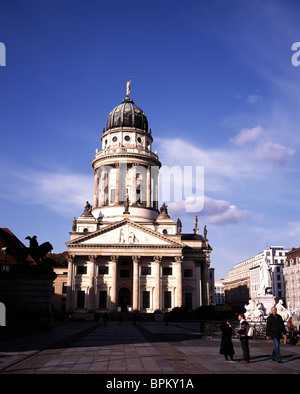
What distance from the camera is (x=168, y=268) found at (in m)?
74.5

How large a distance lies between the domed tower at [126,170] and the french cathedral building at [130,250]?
0.67ft

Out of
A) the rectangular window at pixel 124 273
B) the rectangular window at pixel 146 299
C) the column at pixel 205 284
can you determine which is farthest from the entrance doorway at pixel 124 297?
the column at pixel 205 284

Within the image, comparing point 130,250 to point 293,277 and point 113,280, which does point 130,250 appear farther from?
point 293,277

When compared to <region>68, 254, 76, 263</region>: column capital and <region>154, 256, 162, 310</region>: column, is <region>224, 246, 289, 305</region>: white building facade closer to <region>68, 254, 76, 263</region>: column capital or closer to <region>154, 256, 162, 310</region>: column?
<region>154, 256, 162, 310</region>: column

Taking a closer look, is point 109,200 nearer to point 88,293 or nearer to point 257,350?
point 88,293

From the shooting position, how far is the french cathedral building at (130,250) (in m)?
71.6

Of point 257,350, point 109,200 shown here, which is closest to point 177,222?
point 109,200

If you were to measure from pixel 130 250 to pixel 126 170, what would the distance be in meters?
20.6

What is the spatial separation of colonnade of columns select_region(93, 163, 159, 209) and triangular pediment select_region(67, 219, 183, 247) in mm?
11100

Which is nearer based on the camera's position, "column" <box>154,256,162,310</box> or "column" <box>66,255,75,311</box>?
"column" <box>66,255,75,311</box>

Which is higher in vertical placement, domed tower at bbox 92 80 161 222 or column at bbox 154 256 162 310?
domed tower at bbox 92 80 161 222

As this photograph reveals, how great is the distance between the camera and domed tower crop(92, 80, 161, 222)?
272ft

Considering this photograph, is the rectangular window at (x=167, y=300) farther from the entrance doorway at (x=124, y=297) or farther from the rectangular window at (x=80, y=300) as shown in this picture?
the rectangular window at (x=80, y=300)

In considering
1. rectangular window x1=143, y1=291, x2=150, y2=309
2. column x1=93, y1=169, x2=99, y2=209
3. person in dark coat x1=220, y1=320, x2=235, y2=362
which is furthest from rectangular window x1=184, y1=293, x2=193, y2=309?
person in dark coat x1=220, y1=320, x2=235, y2=362
